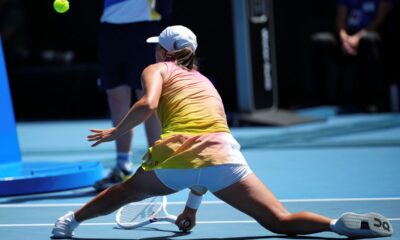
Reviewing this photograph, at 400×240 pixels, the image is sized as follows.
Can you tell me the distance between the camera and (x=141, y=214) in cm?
616

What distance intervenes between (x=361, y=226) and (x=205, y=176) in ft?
2.82

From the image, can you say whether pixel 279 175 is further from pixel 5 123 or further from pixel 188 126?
pixel 188 126

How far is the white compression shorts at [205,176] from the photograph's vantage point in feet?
18.0

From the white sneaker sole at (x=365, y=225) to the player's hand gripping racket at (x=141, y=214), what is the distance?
1139 mm

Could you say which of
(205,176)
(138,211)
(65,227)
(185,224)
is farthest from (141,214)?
(205,176)

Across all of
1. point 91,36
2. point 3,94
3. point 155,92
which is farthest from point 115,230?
point 91,36

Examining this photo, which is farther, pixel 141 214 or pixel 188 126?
pixel 141 214

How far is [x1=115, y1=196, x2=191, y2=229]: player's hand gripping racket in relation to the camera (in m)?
6.07

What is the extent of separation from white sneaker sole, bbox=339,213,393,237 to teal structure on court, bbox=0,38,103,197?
2985 millimetres

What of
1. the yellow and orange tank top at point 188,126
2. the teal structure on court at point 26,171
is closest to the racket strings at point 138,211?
the yellow and orange tank top at point 188,126

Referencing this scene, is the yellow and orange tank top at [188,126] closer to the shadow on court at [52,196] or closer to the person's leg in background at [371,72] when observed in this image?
the shadow on court at [52,196]

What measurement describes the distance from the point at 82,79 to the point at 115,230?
7.79 meters

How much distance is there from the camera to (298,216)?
5477 mm

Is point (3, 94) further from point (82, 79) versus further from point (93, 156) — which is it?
point (82, 79)
